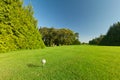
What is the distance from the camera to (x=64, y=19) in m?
47.7

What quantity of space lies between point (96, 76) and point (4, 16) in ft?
41.6

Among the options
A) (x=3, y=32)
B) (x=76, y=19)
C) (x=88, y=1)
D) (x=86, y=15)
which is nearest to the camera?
(x=3, y=32)

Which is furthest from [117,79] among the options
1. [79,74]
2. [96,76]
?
[79,74]

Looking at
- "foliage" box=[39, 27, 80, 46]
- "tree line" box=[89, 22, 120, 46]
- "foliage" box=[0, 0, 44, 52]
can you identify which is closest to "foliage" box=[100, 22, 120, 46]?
"tree line" box=[89, 22, 120, 46]

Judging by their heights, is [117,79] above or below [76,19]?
below

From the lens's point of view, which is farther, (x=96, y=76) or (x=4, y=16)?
(x=4, y=16)

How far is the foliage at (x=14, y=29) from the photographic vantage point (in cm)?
1494

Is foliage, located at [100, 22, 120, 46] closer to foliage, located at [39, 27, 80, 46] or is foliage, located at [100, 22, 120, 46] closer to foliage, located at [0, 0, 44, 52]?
foliage, located at [39, 27, 80, 46]

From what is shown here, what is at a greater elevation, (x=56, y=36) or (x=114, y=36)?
(x=56, y=36)

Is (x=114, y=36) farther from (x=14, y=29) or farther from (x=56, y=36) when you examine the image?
(x=14, y=29)

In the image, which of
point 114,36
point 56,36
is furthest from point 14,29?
point 56,36

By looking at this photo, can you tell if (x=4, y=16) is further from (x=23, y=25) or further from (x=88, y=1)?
(x=88, y=1)

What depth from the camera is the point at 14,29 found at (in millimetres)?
16344

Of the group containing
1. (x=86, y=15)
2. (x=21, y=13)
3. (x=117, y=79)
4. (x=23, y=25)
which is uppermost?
(x=86, y=15)
